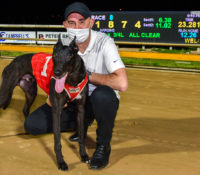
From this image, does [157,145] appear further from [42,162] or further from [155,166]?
[42,162]

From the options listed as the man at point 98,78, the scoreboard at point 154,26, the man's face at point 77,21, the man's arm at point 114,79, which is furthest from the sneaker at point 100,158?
the scoreboard at point 154,26

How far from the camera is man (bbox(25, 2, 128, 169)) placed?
2666mm

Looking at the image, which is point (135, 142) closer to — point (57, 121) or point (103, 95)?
point (103, 95)

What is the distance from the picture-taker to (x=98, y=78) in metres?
2.82

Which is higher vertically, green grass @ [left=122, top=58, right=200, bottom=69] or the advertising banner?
the advertising banner

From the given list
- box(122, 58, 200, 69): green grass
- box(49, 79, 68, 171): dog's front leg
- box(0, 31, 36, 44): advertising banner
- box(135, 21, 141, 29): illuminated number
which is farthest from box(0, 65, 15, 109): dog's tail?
box(0, 31, 36, 44): advertising banner

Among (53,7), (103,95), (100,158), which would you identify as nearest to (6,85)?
(103,95)

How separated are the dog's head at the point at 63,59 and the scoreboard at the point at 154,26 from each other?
22.1ft

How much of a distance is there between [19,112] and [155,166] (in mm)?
2323

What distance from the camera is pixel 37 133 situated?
3.10 meters

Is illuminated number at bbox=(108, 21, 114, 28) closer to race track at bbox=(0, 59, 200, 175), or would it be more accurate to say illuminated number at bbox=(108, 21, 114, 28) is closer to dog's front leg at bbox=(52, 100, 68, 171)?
race track at bbox=(0, 59, 200, 175)

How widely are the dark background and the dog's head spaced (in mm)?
14887

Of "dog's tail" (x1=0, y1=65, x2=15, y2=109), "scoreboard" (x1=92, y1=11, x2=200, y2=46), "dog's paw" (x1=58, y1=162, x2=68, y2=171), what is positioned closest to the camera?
"dog's paw" (x1=58, y1=162, x2=68, y2=171)

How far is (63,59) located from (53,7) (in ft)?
61.0
